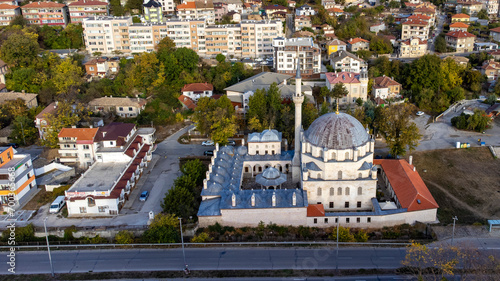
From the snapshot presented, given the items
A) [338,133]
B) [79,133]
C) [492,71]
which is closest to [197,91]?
[79,133]

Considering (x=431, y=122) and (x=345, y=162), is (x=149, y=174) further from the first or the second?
(x=431, y=122)

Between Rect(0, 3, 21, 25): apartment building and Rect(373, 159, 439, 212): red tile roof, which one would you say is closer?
Rect(373, 159, 439, 212): red tile roof

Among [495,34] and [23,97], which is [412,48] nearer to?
[495,34]

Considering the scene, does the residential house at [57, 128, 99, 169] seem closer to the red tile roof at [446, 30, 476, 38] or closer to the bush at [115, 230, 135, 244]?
the bush at [115, 230, 135, 244]

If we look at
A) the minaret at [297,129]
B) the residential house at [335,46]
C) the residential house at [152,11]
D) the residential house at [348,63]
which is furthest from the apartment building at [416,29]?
the minaret at [297,129]

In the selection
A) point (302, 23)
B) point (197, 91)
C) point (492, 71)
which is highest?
point (302, 23)

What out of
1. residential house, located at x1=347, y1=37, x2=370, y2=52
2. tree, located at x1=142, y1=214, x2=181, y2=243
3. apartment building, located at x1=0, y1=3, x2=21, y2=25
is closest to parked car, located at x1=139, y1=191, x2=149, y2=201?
tree, located at x1=142, y1=214, x2=181, y2=243
